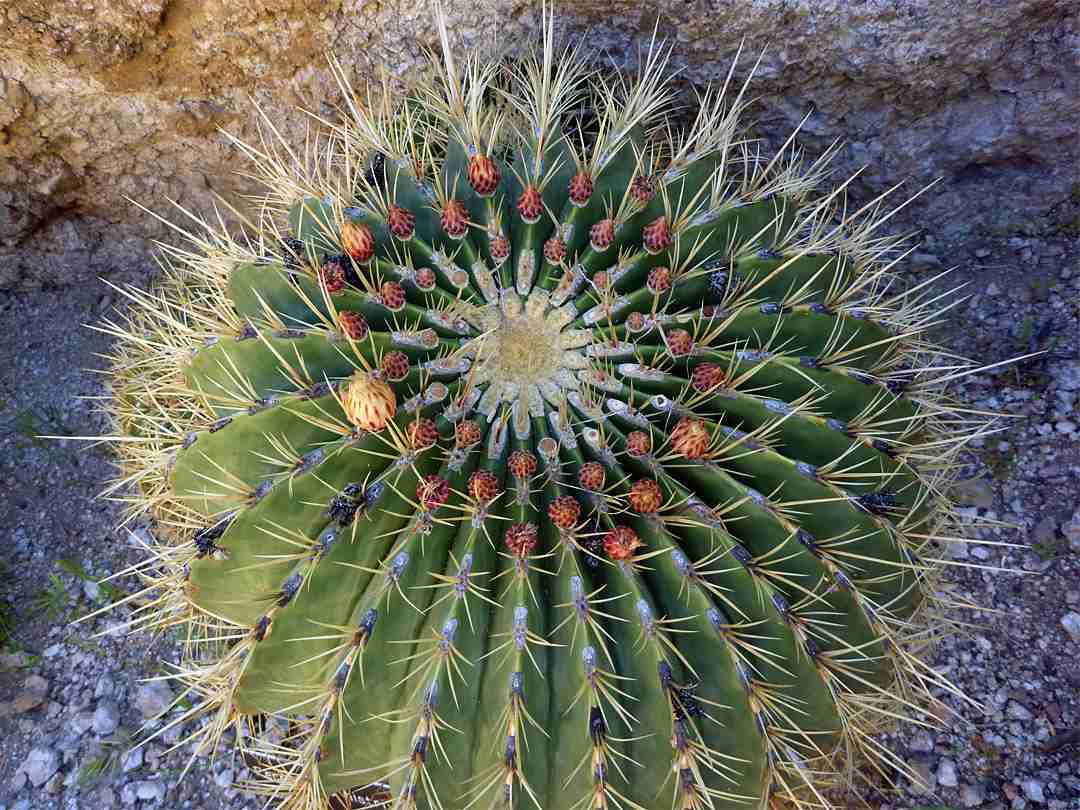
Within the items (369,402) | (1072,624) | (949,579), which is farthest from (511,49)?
(1072,624)

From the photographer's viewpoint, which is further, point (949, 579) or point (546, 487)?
point (949, 579)

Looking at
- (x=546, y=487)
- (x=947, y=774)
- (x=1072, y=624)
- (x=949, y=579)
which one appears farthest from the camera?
(x=949, y=579)

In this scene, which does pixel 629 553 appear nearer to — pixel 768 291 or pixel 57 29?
pixel 768 291

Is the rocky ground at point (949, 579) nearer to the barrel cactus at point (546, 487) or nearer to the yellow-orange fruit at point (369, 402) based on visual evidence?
the barrel cactus at point (546, 487)

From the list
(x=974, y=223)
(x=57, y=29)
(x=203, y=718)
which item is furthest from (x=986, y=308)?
(x=57, y=29)

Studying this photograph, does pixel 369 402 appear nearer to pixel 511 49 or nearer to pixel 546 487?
pixel 546 487

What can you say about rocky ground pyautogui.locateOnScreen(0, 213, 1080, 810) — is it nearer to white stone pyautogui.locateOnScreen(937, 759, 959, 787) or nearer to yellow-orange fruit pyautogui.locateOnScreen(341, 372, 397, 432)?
white stone pyautogui.locateOnScreen(937, 759, 959, 787)

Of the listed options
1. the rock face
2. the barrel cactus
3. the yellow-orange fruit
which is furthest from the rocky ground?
the yellow-orange fruit

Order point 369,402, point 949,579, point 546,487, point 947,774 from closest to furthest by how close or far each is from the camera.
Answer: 1. point 369,402
2. point 546,487
3. point 947,774
4. point 949,579
